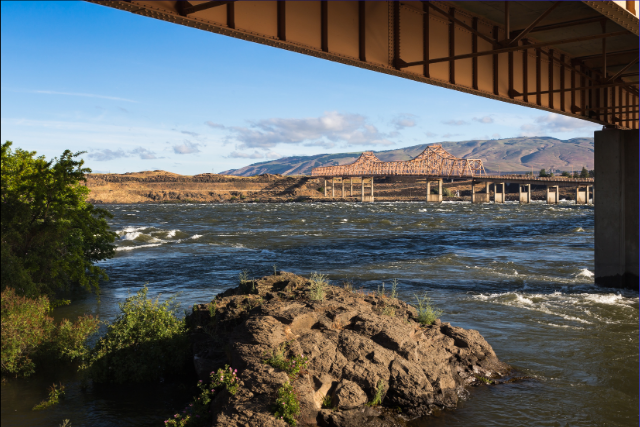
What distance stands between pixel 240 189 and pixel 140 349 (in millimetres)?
170058

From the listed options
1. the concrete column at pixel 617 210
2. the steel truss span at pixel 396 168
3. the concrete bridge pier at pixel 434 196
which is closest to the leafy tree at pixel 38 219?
the concrete column at pixel 617 210

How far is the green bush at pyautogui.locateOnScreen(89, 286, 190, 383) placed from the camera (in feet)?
25.8

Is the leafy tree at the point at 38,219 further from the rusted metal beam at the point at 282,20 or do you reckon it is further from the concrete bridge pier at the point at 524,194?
the concrete bridge pier at the point at 524,194

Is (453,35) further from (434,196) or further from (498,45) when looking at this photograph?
(434,196)

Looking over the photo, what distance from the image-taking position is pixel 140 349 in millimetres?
8219

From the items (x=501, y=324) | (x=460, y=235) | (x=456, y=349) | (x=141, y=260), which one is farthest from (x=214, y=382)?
(x=460, y=235)

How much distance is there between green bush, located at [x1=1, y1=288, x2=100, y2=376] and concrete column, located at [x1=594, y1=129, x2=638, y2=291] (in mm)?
17296

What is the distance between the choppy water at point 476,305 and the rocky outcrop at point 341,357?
1.65ft

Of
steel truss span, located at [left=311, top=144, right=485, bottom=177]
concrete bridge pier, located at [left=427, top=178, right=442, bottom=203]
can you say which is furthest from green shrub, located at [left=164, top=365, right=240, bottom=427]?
steel truss span, located at [left=311, top=144, right=485, bottom=177]

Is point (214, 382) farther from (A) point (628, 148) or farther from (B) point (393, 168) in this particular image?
(B) point (393, 168)

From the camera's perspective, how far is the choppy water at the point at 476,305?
278 inches

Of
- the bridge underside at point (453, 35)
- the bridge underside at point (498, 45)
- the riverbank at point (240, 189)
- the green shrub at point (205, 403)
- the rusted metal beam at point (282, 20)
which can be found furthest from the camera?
the riverbank at point (240, 189)

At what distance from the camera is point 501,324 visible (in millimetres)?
11867

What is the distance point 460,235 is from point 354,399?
33.5 m
